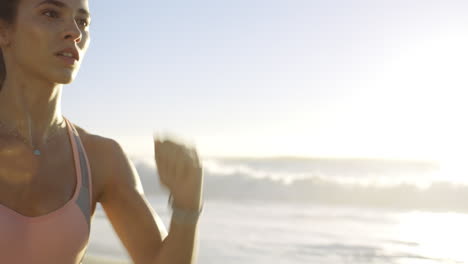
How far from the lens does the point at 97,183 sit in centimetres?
242

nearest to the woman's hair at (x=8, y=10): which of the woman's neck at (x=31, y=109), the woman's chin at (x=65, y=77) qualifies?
the woman's neck at (x=31, y=109)

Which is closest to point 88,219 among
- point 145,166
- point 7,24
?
point 7,24

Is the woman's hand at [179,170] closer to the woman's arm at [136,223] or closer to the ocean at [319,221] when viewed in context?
the woman's arm at [136,223]

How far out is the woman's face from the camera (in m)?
2.23

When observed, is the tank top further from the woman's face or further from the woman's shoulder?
the woman's face

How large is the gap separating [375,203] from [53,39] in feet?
45.1

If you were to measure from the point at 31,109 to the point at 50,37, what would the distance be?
325 millimetres

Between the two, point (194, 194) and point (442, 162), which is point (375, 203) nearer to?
point (194, 194)

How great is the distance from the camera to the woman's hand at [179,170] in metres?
1.91

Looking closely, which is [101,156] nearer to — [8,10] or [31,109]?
[31,109]

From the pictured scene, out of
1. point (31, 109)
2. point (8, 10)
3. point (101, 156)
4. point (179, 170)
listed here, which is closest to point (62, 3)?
point (8, 10)

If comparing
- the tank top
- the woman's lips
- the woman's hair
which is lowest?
the tank top

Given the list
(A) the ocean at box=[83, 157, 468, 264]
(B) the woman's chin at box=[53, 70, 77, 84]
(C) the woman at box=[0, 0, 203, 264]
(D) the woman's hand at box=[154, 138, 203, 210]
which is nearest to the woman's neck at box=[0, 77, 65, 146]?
(C) the woman at box=[0, 0, 203, 264]

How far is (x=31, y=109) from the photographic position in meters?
2.40
